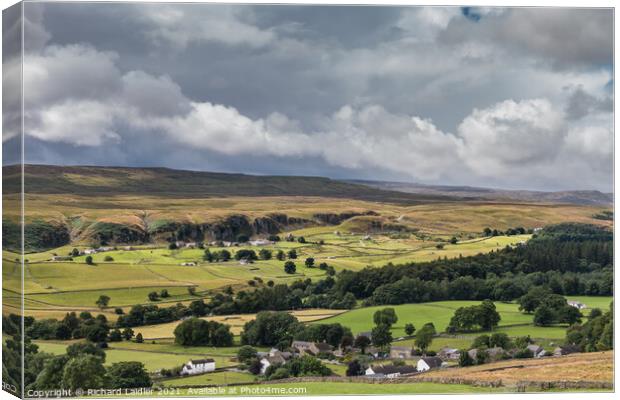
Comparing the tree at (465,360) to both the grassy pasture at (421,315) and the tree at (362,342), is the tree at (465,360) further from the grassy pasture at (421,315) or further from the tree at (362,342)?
the tree at (362,342)

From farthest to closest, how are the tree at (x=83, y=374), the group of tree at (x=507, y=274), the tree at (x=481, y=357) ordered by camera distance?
1. the group of tree at (x=507, y=274)
2. the tree at (x=481, y=357)
3. the tree at (x=83, y=374)

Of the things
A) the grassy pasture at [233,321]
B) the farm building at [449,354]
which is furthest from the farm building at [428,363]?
the grassy pasture at [233,321]

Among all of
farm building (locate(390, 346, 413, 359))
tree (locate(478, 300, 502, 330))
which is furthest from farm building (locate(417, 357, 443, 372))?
tree (locate(478, 300, 502, 330))

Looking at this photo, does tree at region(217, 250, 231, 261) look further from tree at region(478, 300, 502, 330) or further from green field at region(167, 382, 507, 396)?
tree at region(478, 300, 502, 330)

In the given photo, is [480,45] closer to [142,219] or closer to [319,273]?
[319,273]

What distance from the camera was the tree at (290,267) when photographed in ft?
73.7

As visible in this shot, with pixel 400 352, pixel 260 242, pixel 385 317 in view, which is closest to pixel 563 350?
pixel 400 352

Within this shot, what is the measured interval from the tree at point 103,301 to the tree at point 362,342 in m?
5.83

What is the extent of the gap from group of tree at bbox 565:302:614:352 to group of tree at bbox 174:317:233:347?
8279 millimetres

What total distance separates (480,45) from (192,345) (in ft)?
32.7

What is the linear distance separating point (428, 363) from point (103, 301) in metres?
7.67

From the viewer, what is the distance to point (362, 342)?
2175 centimetres

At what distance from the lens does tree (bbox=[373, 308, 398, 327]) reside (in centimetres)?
2212

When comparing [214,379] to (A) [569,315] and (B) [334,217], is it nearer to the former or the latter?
(B) [334,217]
